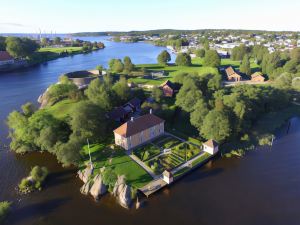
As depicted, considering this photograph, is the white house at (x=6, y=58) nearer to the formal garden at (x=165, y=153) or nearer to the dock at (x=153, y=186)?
the formal garden at (x=165, y=153)

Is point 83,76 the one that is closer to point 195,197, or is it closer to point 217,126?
point 217,126

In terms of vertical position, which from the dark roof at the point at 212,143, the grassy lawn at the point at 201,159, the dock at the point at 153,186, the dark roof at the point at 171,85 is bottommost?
the dock at the point at 153,186

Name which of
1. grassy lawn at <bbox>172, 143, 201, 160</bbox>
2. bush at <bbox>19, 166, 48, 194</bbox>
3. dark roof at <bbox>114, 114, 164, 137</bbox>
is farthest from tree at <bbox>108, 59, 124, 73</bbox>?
bush at <bbox>19, 166, 48, 194</bbox>

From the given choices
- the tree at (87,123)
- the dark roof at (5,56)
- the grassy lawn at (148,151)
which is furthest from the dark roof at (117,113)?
the dark roof at (5,56)

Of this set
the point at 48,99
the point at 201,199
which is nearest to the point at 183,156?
the point at 201,199

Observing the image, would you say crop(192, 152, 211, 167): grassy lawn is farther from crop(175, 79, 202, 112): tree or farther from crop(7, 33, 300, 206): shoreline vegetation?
crop(175, 79, 202, 112): tree

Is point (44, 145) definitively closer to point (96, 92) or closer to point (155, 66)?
point (96, 92)
